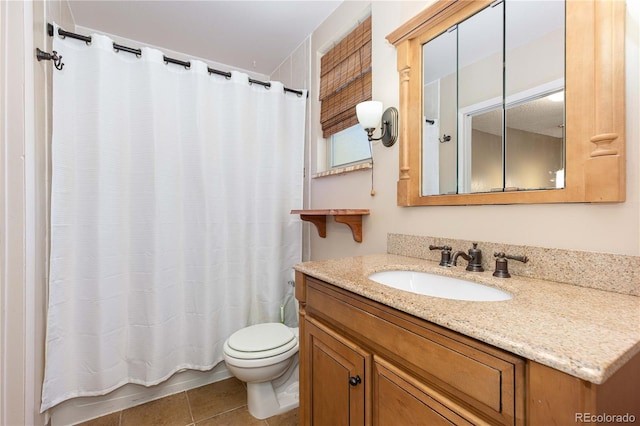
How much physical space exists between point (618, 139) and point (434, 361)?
77 centimetres

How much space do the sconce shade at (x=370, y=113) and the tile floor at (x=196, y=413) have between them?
1643 mm

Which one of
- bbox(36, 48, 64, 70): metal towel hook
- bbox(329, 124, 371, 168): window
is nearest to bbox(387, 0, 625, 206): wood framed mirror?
bbox(329, 124, 371, 168): window

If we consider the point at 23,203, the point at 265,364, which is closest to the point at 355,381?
the point at 265,364

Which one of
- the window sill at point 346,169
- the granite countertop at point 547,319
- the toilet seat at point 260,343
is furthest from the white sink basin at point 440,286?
the toilet seat at point 260,343

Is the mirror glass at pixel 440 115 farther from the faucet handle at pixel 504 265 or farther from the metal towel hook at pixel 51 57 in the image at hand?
the metal towel hook at pixel 51 57

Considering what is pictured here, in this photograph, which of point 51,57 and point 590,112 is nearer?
point 590,112

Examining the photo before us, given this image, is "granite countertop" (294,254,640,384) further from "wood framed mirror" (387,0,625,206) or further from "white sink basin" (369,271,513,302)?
"wood framed mirror" (387,0,625,206)

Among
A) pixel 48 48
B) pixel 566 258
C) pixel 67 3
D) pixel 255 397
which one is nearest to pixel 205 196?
pixel 48 48

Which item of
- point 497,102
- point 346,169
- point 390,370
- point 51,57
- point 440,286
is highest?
point 51,57

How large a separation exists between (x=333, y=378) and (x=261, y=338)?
0.72m

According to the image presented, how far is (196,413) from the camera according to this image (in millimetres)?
1659

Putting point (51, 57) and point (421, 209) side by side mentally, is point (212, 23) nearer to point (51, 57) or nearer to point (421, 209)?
point (51, 57)

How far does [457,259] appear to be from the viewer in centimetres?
114

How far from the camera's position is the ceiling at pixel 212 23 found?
1.80 m
